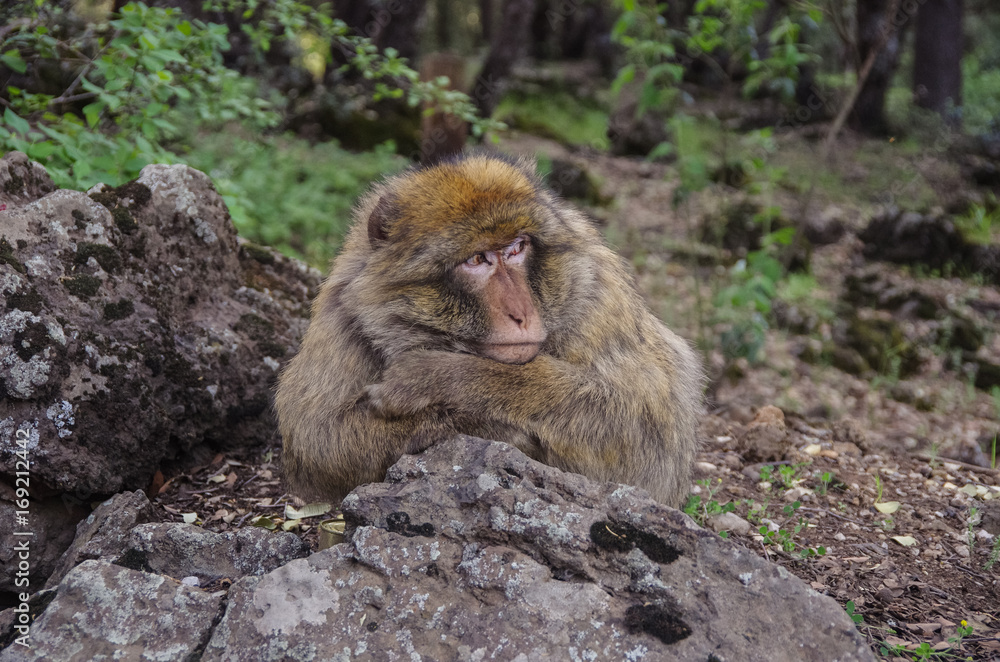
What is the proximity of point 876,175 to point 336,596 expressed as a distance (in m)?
11.5

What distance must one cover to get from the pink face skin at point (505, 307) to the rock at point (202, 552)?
942mm

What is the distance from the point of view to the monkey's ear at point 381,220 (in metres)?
2.66

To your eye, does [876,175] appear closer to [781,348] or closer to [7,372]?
[781,348]

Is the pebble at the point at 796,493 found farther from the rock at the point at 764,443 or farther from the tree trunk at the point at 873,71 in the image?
the tree trunk at the point at 873,71

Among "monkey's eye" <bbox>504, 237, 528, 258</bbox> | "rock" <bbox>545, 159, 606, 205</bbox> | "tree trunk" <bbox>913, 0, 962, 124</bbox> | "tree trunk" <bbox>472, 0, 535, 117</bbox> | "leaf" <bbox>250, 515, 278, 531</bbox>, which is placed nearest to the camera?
"monkey's eye" <bbox>504, 237, 528, 258</bbox>

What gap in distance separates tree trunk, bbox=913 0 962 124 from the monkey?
506 inches

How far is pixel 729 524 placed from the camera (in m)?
3.21

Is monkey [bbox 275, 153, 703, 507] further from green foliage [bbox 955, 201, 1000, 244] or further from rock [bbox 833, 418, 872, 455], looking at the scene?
green foliage [bbox 955, 201, 1000, 244]

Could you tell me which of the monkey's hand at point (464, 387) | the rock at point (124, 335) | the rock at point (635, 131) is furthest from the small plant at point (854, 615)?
the rock at point (635, 131)

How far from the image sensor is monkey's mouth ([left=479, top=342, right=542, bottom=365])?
2377 millimetres

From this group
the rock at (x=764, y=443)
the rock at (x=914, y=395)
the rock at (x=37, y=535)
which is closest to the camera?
the rock at (x=37, y=535)

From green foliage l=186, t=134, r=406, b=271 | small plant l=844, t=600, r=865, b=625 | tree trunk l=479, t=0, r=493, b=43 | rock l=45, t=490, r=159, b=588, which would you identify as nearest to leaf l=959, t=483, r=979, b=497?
small plant l=844, t=600, r=865, b=625

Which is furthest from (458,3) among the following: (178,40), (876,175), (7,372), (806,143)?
(7,372)

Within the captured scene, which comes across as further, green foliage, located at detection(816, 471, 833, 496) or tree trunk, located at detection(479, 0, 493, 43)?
tree trunk, located at detection(479, 0, 493, 43)
